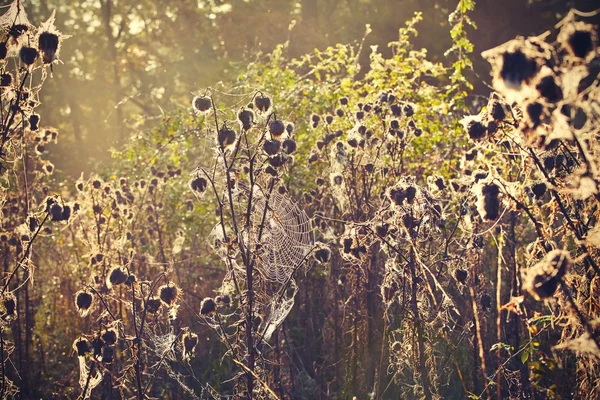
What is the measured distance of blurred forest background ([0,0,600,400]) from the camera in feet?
6.56

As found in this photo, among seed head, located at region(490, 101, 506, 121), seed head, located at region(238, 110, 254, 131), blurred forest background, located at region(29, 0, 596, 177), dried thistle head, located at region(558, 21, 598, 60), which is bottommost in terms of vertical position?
dried thistle head, located at region(558, 21, 598, 60)

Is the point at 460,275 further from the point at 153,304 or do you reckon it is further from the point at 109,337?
the point at 109,337

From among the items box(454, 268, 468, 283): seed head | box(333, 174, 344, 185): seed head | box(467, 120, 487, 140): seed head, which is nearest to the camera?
box(467, 120, 487, 140): seed head

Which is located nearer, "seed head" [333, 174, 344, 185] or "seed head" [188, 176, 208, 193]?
"seed head" [188, 176, 208, 193]

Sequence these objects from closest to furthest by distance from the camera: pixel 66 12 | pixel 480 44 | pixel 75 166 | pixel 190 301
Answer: pixel 190 301, pixel 480 44, pixel 75 166, pixel 66 12

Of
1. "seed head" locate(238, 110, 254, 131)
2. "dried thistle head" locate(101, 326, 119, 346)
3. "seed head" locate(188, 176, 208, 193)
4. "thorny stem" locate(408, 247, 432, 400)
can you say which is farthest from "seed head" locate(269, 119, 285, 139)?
"dried thistle head" locate(101, 326, 119, 346)

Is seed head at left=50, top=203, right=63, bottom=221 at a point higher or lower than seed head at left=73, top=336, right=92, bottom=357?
higher

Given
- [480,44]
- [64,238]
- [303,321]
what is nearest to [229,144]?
[303,321]

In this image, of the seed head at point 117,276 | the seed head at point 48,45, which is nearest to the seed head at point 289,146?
the seed head at point 117,276

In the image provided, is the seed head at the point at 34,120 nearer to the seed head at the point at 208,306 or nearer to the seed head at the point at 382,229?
the seed head at the point at 208,306

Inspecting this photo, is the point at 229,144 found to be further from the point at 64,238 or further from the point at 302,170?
the point at 64,238

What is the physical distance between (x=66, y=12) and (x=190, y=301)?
2138cm

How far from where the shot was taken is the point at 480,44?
15734 mm

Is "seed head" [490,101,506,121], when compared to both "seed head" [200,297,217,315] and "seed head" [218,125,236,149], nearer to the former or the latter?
"seed head" [218,125,236,149]
